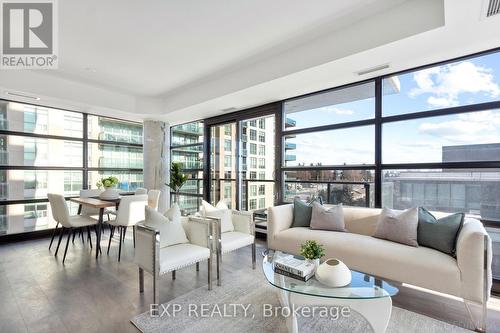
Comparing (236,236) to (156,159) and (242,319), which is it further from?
(156,159)

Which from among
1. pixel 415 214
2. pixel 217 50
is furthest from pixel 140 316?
pixel 217 50

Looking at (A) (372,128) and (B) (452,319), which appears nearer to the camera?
(B) (452,319)

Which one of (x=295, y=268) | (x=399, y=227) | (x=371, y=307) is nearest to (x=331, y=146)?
(x=399, y=227)

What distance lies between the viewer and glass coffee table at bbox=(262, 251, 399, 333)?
1.71 meters

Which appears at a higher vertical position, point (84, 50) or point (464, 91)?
point (84, 50)

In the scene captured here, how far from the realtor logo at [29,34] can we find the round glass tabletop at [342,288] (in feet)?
11.2

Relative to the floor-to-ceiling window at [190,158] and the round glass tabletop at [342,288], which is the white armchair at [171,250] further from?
the floor-to-ceiling window at [190,158]

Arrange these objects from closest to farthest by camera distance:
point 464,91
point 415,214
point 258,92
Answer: point 415,214, point 464,91, point 258,92

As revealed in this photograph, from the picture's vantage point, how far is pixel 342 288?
5.86ft

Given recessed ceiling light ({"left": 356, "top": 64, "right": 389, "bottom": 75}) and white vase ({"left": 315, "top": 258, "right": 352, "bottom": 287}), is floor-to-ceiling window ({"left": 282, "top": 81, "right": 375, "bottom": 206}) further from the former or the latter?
white vase ({"left": 315, "top": 258, "right": 352, "bottom": 287})

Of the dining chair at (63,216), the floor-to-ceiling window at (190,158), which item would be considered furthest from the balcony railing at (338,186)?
the dining chair at (63,216)

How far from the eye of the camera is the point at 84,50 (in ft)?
10.9

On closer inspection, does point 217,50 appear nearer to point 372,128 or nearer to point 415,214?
point 372,128

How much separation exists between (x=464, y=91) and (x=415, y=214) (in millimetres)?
1575
